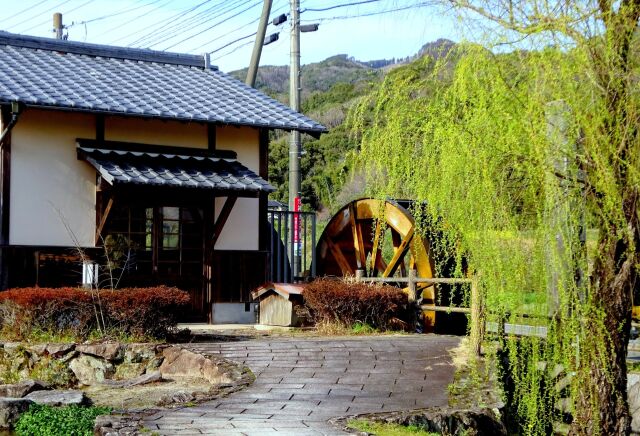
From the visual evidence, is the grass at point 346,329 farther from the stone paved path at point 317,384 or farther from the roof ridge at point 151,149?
the roof ridge at point 151,149

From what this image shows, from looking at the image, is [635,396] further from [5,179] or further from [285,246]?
[5,179]

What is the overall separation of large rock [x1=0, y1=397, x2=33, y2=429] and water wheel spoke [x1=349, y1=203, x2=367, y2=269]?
11.6m

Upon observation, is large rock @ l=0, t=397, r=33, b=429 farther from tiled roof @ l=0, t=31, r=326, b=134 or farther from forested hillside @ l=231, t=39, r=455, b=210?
tiled roof @ l=0, t=31, r=326, b=134

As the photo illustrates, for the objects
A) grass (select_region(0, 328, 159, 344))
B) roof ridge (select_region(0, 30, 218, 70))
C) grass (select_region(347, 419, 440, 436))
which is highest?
Answer: roof ridge (select_region(0, 30, 218, 70))

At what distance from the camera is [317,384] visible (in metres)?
9.75

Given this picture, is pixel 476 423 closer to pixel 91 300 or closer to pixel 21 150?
pixel 91 300

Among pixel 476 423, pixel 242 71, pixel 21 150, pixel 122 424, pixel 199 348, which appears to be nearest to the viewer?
pixel 122 424

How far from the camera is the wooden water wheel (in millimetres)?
18694

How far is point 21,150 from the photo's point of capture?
49.0ft

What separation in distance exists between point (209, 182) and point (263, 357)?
15.2 ft

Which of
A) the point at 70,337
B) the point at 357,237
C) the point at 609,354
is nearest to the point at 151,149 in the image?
the point at 70,337

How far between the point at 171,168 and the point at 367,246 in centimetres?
636

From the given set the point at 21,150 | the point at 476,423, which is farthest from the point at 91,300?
the point at 476,423

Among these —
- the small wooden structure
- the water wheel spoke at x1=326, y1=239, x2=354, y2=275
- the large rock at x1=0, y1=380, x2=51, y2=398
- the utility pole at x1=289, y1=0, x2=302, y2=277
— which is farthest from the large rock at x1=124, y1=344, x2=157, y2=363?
the water wheel spoke at x1=326, y1=239, x2=354, y2=275
